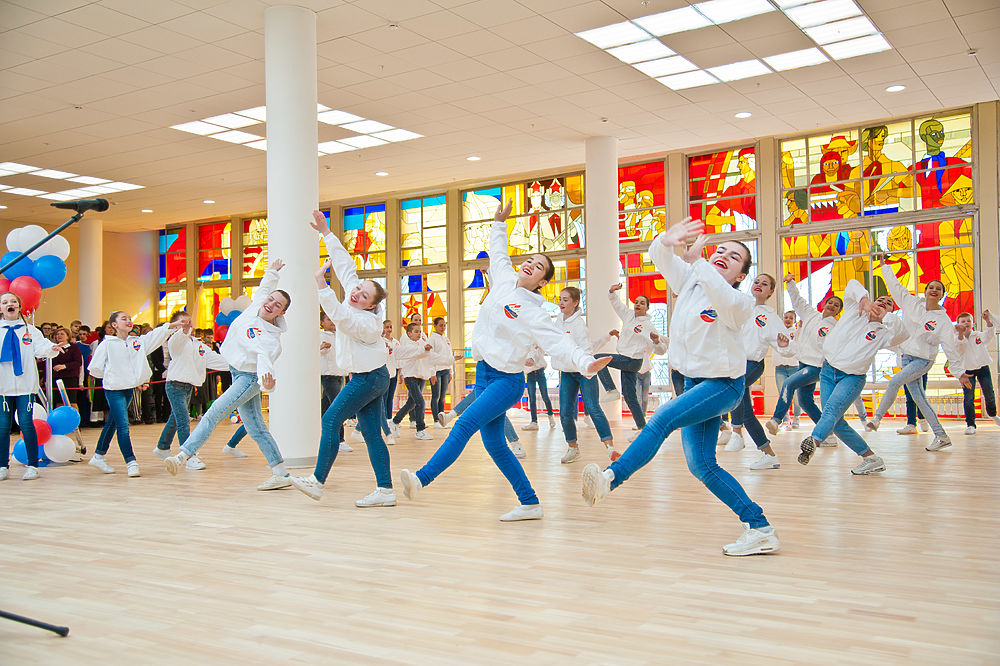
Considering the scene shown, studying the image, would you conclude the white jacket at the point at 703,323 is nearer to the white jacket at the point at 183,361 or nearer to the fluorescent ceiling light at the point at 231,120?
the white jacket at the point at 183,361

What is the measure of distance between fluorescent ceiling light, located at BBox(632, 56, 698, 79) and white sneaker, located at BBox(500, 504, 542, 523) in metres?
6.32

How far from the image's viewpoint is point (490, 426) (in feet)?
15.3

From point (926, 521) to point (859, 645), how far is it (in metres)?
2.29

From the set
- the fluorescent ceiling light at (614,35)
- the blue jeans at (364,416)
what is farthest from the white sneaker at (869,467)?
the fluorescent ceiling light at (614,35)

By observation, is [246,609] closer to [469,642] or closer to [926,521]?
[469,642]

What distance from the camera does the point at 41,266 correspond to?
739 centimetres

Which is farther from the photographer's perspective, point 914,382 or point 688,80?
point 688,80

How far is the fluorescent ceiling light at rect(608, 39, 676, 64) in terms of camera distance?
354 inches

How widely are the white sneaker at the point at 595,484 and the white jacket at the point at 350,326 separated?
1.85 metres

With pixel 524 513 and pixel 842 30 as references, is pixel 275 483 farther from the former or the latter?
pixel 842 30

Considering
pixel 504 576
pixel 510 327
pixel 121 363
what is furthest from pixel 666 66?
pixel 504 576

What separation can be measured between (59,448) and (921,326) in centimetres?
817

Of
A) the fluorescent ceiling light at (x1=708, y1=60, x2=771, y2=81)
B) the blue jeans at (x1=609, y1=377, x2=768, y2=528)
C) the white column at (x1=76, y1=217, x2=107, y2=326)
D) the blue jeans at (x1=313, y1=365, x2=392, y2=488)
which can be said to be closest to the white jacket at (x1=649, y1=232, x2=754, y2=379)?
the blue jeans at (x1=609, y1=377, x2=768, y2=528)

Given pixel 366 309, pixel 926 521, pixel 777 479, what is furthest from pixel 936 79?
pixel 366 309
